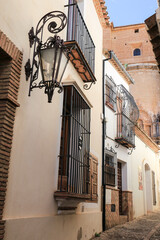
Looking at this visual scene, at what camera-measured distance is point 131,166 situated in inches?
492

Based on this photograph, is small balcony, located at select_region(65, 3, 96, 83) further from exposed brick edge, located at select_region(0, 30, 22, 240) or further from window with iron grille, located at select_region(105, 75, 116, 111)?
window with iron grille, located at select_region(105, 75, 116, 111)

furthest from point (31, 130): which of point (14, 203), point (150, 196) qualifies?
point (150, 196)

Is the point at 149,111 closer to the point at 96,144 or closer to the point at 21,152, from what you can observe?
the point at 96,144

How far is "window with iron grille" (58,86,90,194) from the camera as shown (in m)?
5.43

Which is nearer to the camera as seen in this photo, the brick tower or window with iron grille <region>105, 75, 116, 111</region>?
window with iron grille <region>105, 75, 116, 111</region>

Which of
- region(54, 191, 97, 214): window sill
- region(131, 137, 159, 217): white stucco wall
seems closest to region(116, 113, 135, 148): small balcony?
region(131, 137, 159, 217): white stucco wall

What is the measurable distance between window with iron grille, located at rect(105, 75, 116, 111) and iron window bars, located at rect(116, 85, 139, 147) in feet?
1.68

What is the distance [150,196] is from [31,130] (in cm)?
1346

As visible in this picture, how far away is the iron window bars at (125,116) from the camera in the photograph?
10922 mm

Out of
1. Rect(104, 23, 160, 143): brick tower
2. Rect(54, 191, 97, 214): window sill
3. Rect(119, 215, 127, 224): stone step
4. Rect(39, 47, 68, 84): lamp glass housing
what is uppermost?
Rect(104, 23, 160, 143): brick tower

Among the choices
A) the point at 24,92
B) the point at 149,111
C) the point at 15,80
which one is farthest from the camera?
the point at 149,111

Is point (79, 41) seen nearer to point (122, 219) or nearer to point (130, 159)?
point (122, 219)

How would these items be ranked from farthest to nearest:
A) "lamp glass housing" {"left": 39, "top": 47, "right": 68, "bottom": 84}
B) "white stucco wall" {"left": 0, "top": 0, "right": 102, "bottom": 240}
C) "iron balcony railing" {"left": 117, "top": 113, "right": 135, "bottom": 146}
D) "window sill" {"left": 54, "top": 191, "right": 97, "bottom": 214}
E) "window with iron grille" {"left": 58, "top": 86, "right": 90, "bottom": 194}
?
"iron balcony railing" {"left": 117, "top": 113, "right": 135, "bottom": 146}, "window with iron grille" {"left": 58, "top": 86, "right": 90, "bottom": 194}, "window sill" {"left": 54, "top": 191, "right": 97, "bottom": 214}, "lamp glass housing" {"left": 39, "top": 47, "right": 68, "bottom": 84}, "white stucco wall" {"left": 0, "top": 0, "right": 102, "bottom": 240}

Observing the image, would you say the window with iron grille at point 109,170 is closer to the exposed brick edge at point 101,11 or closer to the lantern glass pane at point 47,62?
the exposed brick edge at point 101,11
